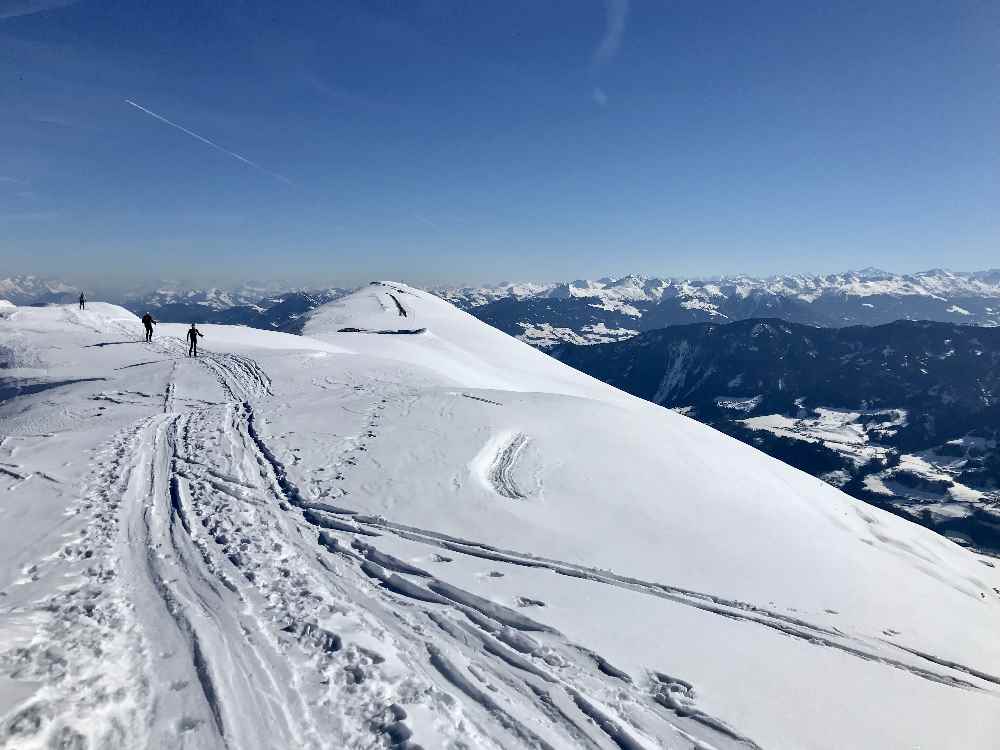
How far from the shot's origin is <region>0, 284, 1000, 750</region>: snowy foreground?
735 centimetres

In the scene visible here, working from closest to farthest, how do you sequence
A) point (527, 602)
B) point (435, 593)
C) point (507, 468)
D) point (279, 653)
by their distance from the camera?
point (279, 653) → point (435, 593) → point (527, 602) → point (507, 468)

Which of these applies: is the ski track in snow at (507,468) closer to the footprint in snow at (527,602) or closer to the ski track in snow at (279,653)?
the ski track in snow at (279,653)

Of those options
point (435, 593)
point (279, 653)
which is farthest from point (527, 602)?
point (279, 653)

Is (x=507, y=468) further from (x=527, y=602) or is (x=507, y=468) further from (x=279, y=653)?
(x=279, y=653)

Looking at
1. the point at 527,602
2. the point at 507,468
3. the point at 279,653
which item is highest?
the point at 279,653

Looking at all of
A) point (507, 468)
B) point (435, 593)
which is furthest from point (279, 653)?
point (507, 468)

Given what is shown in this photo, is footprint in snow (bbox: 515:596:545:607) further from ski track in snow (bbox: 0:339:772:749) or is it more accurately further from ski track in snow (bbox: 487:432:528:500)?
ski track in snow (bbox: 487:432:528:500)

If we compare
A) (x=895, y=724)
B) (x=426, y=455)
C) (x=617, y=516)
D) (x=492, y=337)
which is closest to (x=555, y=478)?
(x=617, y=516)

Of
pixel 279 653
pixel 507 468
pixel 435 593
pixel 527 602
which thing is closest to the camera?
pixel 279 653

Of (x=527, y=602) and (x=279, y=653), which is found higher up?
(x=279, y=653)

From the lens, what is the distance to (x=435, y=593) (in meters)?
10.6

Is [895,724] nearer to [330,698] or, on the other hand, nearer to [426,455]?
[330,698]

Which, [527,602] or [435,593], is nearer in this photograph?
[435,593]

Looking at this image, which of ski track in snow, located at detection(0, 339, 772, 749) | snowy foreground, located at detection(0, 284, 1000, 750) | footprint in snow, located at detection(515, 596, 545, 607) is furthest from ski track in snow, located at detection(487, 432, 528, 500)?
footprint in snow, located at detection(515, 596, 545, 607)
